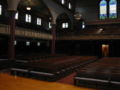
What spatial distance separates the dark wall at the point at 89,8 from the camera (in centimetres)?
2405

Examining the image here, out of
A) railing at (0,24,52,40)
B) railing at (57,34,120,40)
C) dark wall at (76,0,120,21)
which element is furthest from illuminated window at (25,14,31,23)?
dark wall at (76,0,120,21)

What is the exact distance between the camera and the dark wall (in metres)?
24.0

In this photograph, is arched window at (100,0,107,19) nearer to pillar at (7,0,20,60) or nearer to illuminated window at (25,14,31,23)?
illuminated window at (25,14,31,23)

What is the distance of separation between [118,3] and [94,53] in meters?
9.07

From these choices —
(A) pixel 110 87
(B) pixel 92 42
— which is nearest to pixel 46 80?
(A) pixel 110 87

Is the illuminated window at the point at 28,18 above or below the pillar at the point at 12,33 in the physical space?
above

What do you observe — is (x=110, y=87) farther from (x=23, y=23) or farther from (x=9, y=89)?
(x=23, y=23)

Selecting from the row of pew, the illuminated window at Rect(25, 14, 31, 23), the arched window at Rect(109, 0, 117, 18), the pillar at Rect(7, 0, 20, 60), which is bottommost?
the row of pew

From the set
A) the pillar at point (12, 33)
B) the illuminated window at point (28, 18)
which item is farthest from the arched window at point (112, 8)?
the pillar at point (12, 33)

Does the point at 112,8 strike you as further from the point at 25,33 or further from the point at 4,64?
the point at 4,64

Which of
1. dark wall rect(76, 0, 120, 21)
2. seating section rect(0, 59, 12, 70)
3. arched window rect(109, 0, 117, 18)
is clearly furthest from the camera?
dark wall rect(76, 0, 120, 21)

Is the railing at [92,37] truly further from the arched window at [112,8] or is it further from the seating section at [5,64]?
the seating section at [5,64]

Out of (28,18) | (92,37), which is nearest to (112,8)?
(92,37)

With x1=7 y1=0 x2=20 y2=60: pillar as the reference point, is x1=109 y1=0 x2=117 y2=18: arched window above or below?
above
